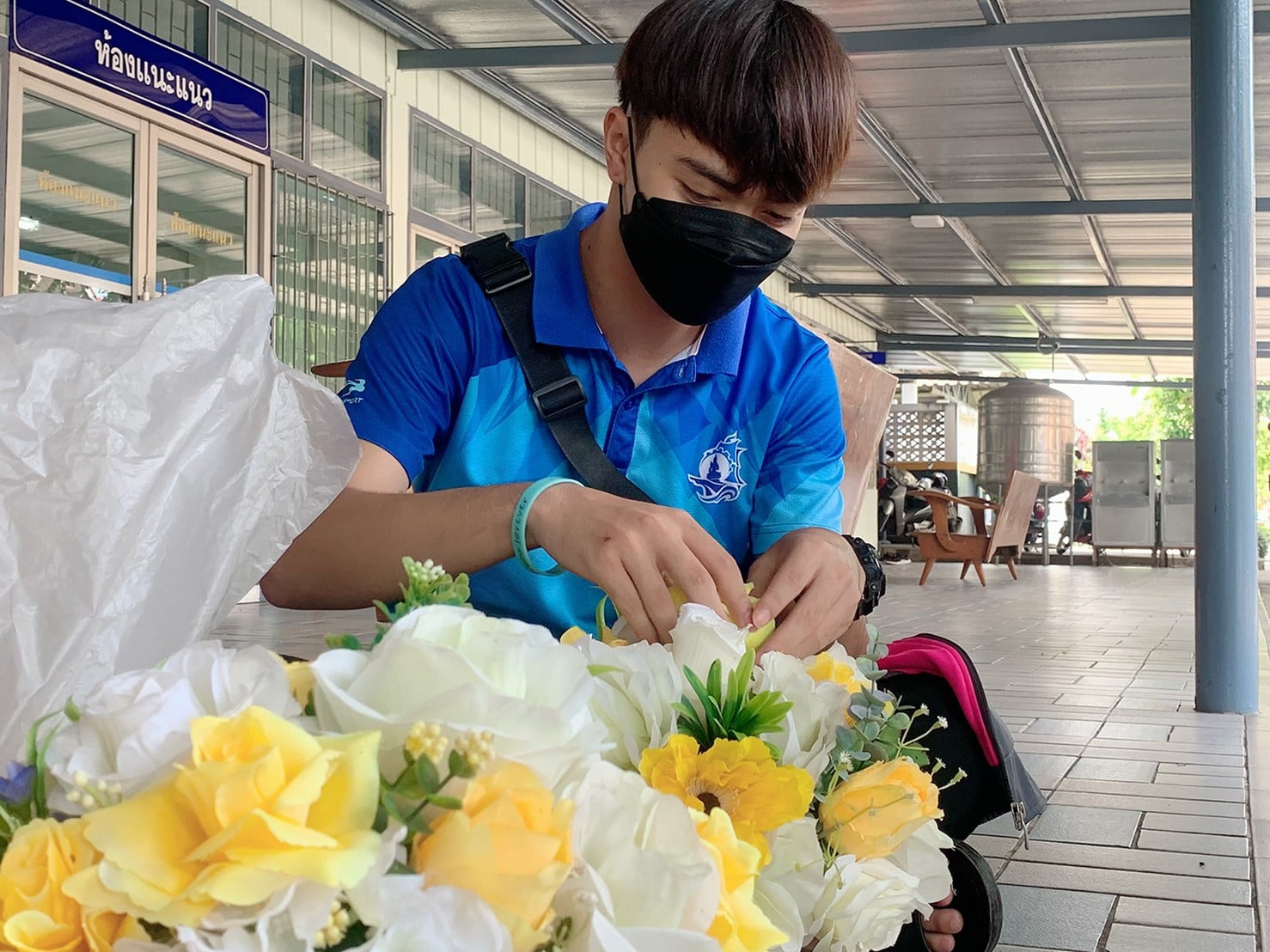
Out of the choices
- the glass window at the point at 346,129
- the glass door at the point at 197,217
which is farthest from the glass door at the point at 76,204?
the glass window at the point at 346,129

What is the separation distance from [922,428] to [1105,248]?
7953 mm

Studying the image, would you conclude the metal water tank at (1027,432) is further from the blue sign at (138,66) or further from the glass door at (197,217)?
the blue sign at (138,66)

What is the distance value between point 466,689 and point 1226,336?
15.7ft

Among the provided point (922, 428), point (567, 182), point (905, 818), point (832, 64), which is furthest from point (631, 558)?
point (922, 428)

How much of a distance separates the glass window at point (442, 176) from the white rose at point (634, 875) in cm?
976

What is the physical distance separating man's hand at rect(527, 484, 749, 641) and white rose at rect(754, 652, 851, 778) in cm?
9

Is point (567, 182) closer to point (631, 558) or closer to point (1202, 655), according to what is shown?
point (1202, 655)

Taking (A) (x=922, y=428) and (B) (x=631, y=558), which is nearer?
(B) (x=631, y=558)

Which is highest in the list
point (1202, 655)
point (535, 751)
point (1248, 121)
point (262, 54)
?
point (262, 54)

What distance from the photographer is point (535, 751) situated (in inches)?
20.0

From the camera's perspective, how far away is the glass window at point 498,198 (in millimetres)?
10875

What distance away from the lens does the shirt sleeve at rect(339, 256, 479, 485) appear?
160 cm

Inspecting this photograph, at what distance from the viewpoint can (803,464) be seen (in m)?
1.71

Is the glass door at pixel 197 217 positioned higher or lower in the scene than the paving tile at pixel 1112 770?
higher
